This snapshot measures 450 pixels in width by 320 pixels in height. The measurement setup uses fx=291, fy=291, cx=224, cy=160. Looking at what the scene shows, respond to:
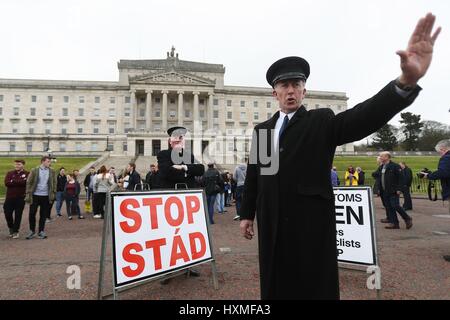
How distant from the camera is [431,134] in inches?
2783

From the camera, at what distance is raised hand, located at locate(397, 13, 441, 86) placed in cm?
158

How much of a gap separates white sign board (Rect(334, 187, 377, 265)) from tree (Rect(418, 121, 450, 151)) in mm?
75124

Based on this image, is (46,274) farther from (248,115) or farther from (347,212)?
(248,115)

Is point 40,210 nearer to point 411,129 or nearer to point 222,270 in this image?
point 222,270

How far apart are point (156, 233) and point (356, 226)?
124 inches

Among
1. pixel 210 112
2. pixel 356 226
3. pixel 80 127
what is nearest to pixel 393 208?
pixel 356 226

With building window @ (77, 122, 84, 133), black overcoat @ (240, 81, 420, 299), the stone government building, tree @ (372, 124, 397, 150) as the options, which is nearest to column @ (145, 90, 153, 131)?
the stone government building

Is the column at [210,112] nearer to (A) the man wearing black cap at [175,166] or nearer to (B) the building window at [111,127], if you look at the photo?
(B) the building window at [111,127]

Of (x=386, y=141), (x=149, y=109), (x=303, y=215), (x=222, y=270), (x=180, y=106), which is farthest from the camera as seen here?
(x=386, y=141)

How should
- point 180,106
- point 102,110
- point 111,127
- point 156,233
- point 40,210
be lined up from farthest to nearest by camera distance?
point 111,127 → point 102,110 → point 180,106 → point 40,210 → point 156,233

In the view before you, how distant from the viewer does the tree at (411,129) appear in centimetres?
7348

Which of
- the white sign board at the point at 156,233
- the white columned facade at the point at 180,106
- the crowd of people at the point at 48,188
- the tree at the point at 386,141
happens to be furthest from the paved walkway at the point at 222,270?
the tree at the point at 386,141

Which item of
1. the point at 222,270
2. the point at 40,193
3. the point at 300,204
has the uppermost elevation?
the point at 300,204

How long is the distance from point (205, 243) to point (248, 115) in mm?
80654
